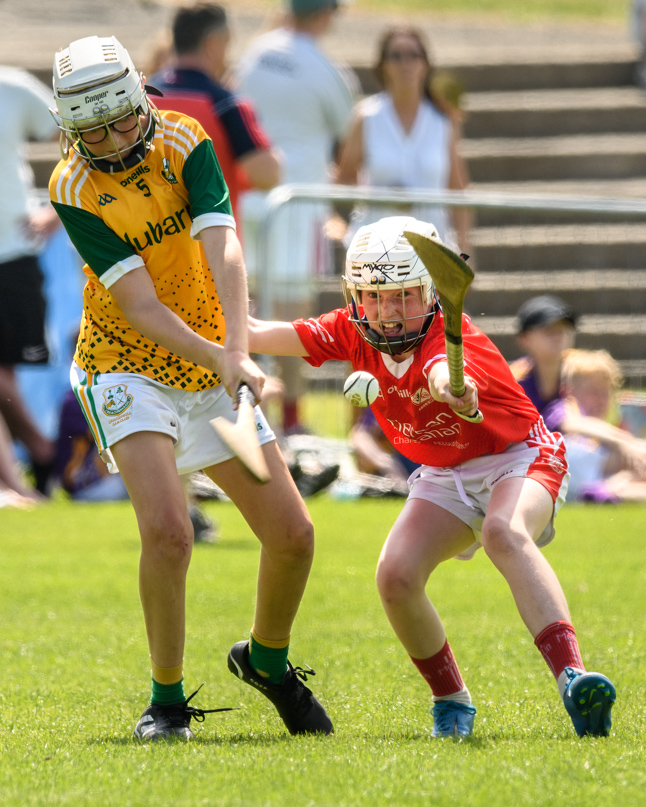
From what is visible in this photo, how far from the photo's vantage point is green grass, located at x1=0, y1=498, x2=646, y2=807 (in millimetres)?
3041

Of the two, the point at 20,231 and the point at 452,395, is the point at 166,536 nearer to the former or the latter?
the point at 452,395

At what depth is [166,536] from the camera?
3.79 m

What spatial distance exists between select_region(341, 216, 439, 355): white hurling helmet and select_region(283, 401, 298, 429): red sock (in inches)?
200

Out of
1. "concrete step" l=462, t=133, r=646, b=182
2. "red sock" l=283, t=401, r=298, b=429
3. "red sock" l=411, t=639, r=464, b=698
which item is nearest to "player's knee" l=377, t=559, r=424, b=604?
"red sock" l=411, t=639, r=464, b=698

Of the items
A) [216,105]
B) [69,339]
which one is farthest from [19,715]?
[69,339]

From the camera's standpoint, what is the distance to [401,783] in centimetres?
303

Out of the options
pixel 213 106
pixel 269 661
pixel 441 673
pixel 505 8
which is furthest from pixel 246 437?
pixel 505 8

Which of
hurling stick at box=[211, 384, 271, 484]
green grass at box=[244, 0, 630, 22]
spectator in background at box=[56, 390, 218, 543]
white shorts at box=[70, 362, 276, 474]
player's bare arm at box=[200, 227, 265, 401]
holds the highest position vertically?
green grass at box=[244, 0, 630, 22]

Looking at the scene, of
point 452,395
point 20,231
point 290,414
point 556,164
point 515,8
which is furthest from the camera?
point 515,8

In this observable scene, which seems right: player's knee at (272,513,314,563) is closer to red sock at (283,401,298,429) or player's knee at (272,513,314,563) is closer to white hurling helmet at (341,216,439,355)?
white hurling helmet at (341,216,439,355)

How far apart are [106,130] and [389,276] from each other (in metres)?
0.94

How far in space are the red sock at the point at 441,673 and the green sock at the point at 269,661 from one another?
1.38ft

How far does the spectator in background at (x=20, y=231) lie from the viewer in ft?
27.1

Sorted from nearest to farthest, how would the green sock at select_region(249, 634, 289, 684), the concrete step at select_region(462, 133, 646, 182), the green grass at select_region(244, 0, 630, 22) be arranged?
the green sock at select_region(249, 634, 289, 684)
the concrete step at select_region(462, 133, 646, 182)
the green grass at select_region(244, 0, 630, 22)
